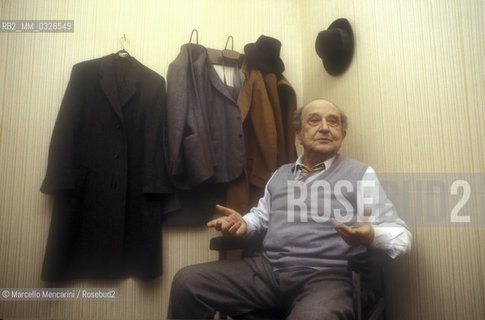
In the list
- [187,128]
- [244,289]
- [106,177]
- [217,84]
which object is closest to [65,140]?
[106,177]

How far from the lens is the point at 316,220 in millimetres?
983

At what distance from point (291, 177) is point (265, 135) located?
1.15ft

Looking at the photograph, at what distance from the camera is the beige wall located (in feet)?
2.73

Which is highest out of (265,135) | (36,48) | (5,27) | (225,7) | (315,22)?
(225,7)

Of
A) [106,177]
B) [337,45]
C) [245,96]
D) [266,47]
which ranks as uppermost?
[266,47]

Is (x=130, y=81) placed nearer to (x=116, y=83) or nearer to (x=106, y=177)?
(x=116, y=83)

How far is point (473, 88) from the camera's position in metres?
0.79

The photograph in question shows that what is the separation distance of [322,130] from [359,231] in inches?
18.2

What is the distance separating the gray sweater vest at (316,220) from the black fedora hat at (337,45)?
0.53 m

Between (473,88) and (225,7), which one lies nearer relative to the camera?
(473,88)

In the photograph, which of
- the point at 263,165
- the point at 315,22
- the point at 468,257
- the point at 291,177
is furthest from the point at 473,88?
the point at 315,22

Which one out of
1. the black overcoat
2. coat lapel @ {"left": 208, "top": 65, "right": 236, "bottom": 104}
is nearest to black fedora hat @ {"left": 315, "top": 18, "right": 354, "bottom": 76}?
coat lapel @ {"left": 208, "top": 65, "right": 236, "bottom": 104}

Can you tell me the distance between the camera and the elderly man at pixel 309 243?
822mm

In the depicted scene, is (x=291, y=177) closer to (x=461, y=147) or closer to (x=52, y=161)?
(x=461, y=147)
